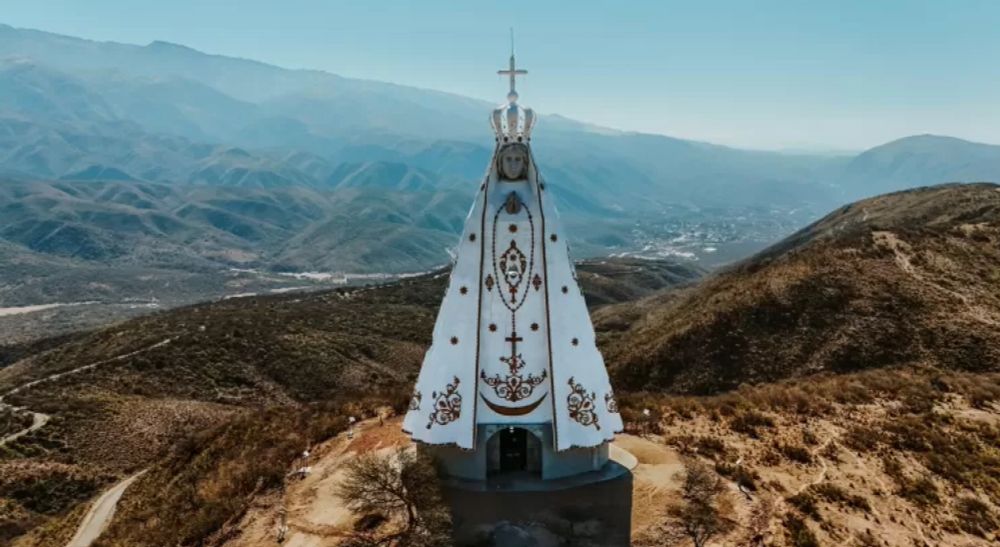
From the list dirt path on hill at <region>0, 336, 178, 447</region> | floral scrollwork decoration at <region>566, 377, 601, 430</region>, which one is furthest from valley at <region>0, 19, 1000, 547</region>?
floral scrollwork decoration at <region>566, 377, 601, 430</region>

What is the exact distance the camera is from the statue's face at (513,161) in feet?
61.0

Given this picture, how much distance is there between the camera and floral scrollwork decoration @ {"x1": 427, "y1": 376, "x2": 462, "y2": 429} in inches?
737

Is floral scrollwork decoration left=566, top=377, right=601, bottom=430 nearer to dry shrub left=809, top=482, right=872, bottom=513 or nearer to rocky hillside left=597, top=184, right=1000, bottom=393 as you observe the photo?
dry shrub left=809, top=482, right=872, bottom=513

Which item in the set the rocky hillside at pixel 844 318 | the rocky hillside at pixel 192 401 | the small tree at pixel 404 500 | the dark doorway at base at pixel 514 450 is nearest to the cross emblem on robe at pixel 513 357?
the dark doorway at base at pixel 514 450

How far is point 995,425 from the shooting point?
24.5 metres

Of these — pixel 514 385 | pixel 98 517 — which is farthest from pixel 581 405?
pixel 98 517

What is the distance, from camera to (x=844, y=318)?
4022 centimetres

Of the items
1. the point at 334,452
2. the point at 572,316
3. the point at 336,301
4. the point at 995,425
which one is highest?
the point at 572,316

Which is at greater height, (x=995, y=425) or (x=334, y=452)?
(x=995, y=425)

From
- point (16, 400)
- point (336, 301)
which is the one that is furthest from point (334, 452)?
point (336, 301)

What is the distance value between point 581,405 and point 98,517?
23304mm

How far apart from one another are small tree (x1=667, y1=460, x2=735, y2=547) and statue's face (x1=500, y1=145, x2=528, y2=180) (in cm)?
1127

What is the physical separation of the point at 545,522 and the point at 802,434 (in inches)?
504

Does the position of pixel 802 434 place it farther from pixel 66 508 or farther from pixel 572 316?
pixel 66 508
